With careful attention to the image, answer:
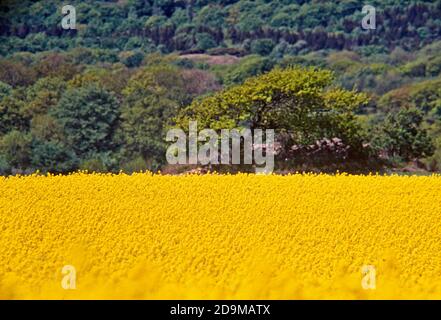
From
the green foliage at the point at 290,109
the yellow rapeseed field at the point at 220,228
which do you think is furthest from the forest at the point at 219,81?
the yellow rapeseed field at the point at 220,228

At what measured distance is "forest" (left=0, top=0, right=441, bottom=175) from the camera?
21984 mm

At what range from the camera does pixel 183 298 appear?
4.72m

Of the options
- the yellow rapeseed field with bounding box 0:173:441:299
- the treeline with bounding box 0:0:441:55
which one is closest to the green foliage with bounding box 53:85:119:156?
the yellow rapeseed field with bounding box 0:173:441:299

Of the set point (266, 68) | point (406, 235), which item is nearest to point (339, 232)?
point (406, 235)

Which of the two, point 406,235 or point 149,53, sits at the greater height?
point 406,235

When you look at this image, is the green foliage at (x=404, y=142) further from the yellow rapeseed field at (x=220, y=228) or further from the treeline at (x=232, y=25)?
the treeline at (x=232, y=25)

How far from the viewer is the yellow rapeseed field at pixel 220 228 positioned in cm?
786

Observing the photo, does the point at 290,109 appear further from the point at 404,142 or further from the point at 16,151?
the point at 16,151

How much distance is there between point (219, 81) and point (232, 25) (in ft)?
70.6

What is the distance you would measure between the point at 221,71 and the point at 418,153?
36.0m

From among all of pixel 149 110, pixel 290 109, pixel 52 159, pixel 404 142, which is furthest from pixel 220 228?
pixel 149 110

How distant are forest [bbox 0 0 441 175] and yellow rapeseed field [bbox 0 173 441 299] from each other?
8.29 meters

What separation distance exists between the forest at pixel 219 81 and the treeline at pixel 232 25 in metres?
0.11
